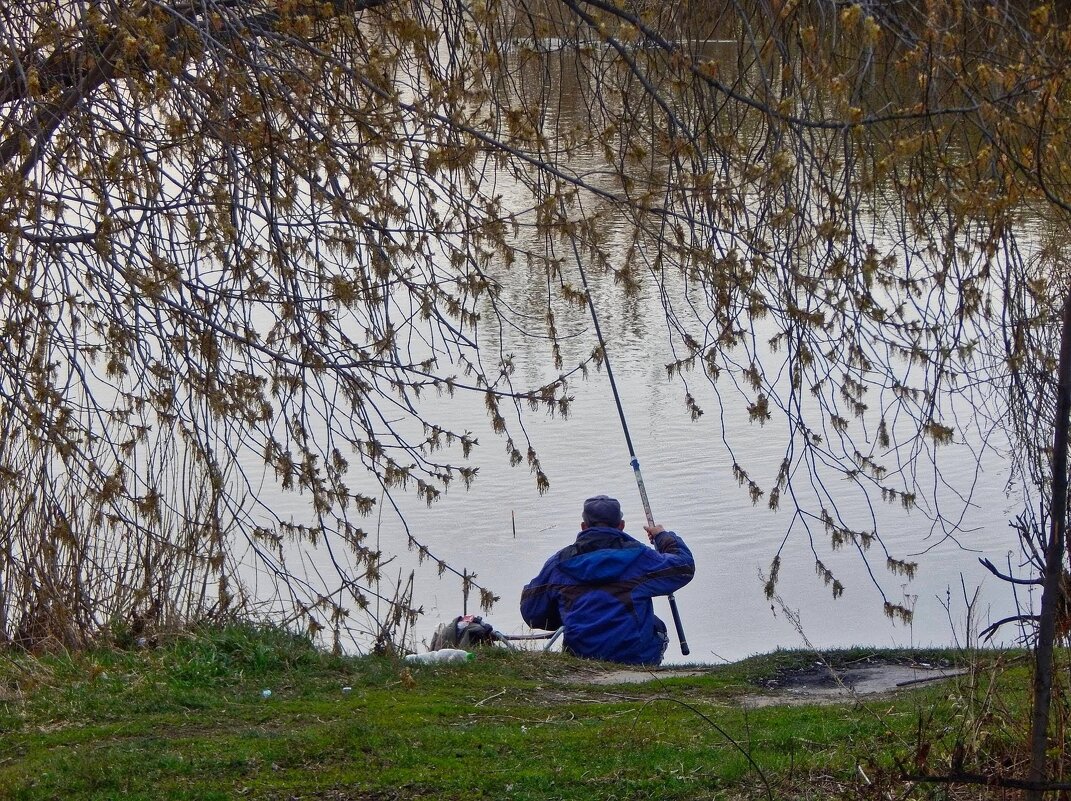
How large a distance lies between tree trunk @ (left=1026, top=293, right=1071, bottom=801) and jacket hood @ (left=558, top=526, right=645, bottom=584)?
4567mm

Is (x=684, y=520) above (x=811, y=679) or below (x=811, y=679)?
above

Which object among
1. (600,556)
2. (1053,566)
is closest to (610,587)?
(600,556)

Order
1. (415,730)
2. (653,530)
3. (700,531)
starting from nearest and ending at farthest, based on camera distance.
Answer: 1. (415,730)
2. (653,530)
3. (700,531)

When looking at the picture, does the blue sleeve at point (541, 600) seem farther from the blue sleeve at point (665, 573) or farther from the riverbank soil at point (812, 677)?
the riverbank soil at point (812, 677)

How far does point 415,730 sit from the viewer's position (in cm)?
488

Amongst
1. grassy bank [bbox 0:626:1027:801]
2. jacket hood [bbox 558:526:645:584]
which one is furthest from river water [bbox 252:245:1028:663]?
grassy bank [bbox 0:626:1027:801]

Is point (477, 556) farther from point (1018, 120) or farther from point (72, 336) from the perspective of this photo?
point (1018, 120)

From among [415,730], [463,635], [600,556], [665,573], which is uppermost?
[600,556]

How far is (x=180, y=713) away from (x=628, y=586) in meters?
3.01

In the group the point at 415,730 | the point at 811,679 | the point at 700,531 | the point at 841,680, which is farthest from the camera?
the point at 700,531

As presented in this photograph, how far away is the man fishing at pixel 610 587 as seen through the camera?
7480mm

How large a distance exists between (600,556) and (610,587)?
0.21 m

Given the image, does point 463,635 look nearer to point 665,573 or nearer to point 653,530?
point 665,573

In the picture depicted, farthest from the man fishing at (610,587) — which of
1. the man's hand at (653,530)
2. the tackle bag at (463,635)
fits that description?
the tackle bag at (463,635)
